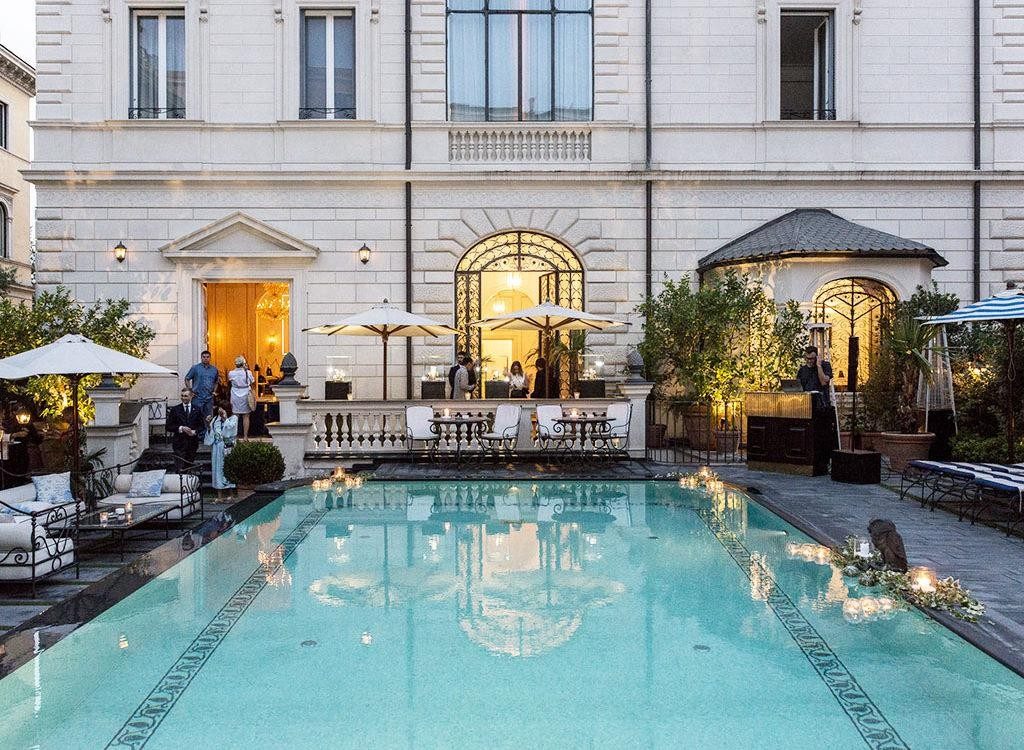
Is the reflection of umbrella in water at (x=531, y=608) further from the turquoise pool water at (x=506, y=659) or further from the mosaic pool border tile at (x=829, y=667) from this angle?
the mosaic pool border tile at (x=829, y=667)

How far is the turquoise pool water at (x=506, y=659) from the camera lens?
398cm

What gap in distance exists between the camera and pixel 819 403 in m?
11.7

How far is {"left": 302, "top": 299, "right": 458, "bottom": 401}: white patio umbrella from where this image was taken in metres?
13.0

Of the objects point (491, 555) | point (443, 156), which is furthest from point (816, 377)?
point (443, 156)

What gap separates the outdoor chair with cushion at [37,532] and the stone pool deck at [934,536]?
673 centimetres

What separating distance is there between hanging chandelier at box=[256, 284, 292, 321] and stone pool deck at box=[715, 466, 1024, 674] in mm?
13255

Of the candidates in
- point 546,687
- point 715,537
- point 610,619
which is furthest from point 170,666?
point 715,537

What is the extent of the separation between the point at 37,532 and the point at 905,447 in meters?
11.5

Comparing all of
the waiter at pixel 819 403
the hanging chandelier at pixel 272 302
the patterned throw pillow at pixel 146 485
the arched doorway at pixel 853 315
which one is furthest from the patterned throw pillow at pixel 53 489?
the hanging chandelier at pixel 272 302

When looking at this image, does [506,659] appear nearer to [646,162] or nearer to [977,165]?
[646,162]

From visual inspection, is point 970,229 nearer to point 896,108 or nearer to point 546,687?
point 896,108

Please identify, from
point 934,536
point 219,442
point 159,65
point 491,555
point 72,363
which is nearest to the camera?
point 491,555

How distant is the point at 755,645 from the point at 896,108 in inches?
558

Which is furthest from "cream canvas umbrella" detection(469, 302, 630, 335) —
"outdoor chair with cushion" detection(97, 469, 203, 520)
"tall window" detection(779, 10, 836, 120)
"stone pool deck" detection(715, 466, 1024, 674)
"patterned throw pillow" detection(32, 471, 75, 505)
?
"patterned throw pillow" detection(32, 471, 75, 505)
